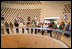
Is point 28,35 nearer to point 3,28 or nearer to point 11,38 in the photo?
point 11,38

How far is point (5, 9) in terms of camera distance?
7570 mm

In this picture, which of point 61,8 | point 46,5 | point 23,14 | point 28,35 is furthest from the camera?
point 23,14

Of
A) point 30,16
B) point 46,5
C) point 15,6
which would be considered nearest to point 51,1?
point 46,5

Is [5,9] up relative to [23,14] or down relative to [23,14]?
up

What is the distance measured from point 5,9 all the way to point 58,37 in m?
5.95

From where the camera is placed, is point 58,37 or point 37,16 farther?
point 37,16

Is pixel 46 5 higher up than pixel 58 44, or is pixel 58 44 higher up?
pixel 46 5

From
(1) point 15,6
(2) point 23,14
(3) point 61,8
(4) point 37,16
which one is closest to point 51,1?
(3) point 61,8

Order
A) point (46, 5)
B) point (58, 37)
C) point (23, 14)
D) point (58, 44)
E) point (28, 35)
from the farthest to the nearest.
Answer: point (23, 14)
point (46, 5)
point (28, 35)
point (58, 37)
point (58, 44)

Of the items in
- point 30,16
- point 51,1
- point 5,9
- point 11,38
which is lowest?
point 11,38

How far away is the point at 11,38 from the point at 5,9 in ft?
12.4

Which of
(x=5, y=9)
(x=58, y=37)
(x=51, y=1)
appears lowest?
(x=58, y=37)

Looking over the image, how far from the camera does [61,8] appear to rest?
22.6 ft

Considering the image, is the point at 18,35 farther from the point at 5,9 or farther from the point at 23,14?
the point at 5,9
